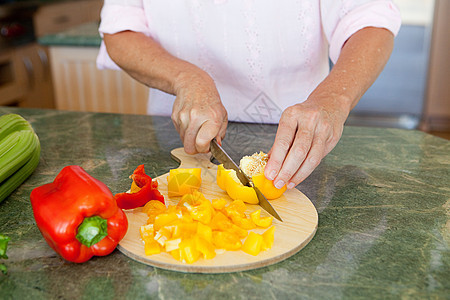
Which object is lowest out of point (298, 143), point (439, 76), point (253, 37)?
point (439, 76)

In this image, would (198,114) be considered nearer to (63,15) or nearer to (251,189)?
(251,189)

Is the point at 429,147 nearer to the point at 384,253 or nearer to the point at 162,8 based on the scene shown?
the point at 384,253

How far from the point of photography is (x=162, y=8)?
1.57 metres

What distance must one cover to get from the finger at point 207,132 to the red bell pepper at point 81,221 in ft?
1.12

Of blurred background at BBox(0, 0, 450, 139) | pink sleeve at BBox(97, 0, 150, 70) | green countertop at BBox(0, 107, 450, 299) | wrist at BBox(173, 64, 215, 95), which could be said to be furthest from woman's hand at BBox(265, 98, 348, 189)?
A: blurred background at BBox(0, 0, 450, 139)

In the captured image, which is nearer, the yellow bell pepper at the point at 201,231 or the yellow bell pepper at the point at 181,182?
the yellow bell pepper at the point at 201,231

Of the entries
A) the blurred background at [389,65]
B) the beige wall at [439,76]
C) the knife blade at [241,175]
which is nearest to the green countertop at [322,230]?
the knife blade at [241,175]

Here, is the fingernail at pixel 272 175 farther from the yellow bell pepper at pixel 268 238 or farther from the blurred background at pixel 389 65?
the blurred background at pixel 389 65

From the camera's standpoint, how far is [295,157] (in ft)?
3.44

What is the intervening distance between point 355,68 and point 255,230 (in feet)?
1.85

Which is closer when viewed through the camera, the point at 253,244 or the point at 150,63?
the point at 253,244

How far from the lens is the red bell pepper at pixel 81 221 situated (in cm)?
84

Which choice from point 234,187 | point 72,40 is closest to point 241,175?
point 234,187

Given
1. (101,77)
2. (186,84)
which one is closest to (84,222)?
(186,84)
